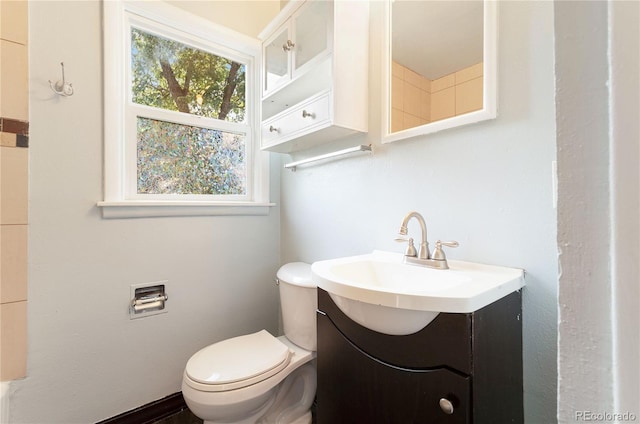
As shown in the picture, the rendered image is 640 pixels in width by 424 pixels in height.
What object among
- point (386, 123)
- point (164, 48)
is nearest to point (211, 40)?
point (164, 48)

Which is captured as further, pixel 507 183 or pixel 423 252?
pixel 423 252

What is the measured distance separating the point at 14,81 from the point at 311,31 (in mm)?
1188

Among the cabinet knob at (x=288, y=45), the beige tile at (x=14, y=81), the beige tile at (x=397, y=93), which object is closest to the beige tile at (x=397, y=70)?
the beige tile at (x=397, y=93)

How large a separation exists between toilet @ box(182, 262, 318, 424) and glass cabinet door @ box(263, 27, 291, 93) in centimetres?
98

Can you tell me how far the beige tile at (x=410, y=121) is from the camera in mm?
1109

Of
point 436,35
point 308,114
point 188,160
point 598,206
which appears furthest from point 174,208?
point 598,206

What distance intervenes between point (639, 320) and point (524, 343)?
2.49 ft

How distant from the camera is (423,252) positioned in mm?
983

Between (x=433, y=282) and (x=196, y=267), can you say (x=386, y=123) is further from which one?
(x=196, y=267)

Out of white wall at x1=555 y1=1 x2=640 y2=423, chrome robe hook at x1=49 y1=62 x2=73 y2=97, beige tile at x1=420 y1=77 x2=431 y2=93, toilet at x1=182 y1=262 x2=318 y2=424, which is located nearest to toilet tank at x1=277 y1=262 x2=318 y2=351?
toilet at x1=182 y1=262 x2=318 y2=424

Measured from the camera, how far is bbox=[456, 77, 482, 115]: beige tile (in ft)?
3.09

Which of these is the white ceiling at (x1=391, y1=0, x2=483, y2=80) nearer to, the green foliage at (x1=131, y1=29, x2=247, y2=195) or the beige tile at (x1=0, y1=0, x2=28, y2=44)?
the green foliage at (x1=131, y1=29, x2=247, y2=195)

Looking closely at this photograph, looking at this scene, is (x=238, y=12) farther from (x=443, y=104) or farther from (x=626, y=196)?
(x=626, y=196)

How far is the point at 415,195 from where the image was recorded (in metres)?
1.11
